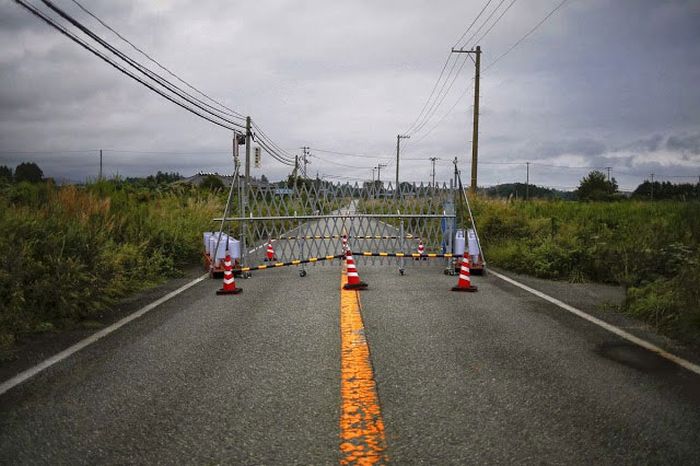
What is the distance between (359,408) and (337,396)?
0.97 ft

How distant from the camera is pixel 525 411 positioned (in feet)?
11.9

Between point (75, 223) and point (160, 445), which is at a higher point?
point (75, 223)

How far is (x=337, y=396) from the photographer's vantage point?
3924mm

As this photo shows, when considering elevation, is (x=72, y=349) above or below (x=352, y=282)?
below

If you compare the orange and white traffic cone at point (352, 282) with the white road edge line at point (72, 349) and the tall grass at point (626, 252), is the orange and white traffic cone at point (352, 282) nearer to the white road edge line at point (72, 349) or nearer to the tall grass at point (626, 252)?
the white road edge line at point (72, 349)

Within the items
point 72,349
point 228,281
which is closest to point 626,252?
point 228,281

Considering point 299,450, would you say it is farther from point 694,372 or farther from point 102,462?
point 694,372

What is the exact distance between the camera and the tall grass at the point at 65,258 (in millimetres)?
6402

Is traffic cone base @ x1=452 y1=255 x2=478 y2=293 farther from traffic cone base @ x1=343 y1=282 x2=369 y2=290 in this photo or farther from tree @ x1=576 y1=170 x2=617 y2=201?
tree @ x1=576 y1=170 x2=617 y2=201

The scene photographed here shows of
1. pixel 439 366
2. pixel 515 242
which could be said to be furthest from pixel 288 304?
pixel 515 242

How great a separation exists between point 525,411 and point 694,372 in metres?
2.05

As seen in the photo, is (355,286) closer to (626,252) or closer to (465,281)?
(465,281)

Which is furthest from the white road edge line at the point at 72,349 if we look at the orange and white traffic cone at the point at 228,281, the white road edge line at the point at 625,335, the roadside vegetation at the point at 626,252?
the roadside vegetation at the point at 626,252

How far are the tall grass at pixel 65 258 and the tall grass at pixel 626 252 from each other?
728 cm
